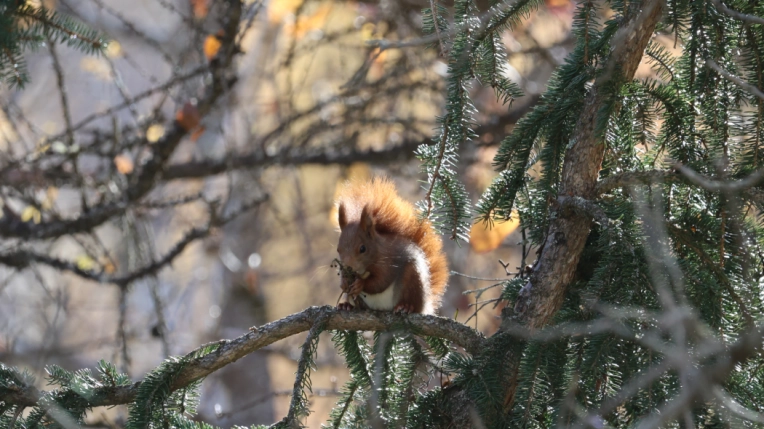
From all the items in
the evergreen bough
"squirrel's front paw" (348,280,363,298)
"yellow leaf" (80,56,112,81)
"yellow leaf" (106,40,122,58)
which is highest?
"yellow leaf" (80,56,112,81)

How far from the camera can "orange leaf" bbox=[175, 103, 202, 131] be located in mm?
3650

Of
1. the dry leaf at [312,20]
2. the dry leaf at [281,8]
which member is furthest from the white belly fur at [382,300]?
the dry leaf at [312,20]

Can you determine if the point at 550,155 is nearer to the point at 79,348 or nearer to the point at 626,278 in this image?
the point at 626,278

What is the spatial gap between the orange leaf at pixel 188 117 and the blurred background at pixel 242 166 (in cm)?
2

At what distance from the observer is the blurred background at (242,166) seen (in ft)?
12.4

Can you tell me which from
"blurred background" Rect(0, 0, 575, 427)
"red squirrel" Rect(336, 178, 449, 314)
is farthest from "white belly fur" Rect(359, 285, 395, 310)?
"blurred background" Rect(0, 0, 575, 427)

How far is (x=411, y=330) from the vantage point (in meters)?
1.90

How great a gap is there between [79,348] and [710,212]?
6538 mm

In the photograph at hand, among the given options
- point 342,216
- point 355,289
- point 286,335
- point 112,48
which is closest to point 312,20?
point 112,48

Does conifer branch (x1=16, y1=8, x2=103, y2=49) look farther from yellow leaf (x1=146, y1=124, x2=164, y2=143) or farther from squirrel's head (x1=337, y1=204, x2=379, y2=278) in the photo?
yellow leaf (x1=146, y1=124, x2=164, y2=143)

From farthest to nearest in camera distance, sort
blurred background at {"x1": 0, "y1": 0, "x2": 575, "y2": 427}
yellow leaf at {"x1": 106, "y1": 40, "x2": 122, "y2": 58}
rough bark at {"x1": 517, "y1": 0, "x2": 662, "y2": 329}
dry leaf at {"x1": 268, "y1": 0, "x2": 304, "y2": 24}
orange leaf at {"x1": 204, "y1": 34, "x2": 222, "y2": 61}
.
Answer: dry leaf at {"x1": 268, "y1": 0, "x2": 304, "y2": 24}, blurred background at {"x1": 0, "y1": 0, "x2": 575, "y2": 427}, orange leaf at {"x1": 204, "y1": 34, "x2": 222, "y2": 61}, yellow leaf at {"x1": 106, "y1": 40, "x2": 122, "y2": 58}, rough bark at {"x1": 517, "y1": 0, "x2": 662, "y2": 329}

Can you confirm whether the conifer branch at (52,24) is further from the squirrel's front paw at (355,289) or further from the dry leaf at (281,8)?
the dry leaf at (281,8)

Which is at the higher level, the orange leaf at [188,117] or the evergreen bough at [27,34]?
the orange leaf at [188,117]

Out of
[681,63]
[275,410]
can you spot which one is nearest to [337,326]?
[681,63]
